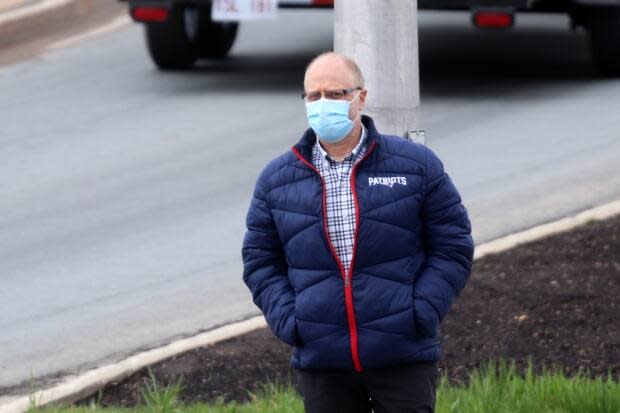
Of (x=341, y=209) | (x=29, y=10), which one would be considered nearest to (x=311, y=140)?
(x=341, y=209)

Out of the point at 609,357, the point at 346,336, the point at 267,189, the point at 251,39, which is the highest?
the point at 267,189

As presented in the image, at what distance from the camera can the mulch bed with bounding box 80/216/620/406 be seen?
19.5 ft

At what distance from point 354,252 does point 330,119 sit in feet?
1.14

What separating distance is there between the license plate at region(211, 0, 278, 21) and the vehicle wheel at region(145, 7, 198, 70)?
128 cm

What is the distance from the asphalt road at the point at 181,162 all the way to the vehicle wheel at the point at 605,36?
0.21 metres

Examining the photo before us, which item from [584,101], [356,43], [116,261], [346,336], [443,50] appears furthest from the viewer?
[443,50]

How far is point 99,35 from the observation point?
46.8 ft

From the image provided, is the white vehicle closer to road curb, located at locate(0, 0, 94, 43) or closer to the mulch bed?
road curb, located at locate(0, 0, 94, 43)

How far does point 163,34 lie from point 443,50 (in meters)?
2.62

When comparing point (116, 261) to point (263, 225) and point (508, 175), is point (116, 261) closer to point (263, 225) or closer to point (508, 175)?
point (508, 175)

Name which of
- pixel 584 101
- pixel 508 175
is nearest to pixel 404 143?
pixel 508 175

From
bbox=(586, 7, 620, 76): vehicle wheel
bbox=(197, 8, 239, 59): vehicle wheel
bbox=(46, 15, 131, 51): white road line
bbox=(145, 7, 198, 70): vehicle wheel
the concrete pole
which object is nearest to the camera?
the concrete pole

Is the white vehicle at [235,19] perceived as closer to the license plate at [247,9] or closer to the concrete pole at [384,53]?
the license plate at [247,9]

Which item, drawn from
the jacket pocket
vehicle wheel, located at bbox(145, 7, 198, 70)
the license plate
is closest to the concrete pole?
the jacket pocket
